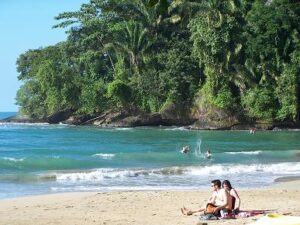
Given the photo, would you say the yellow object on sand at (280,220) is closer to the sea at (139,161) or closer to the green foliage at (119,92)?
the sea at (139,161)

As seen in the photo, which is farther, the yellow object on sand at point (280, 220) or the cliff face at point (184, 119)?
the cliff face at point (184, 119)

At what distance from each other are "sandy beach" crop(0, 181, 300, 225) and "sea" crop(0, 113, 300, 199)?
6.63ft

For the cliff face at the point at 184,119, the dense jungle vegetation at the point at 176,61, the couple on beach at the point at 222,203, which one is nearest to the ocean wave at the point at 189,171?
the couple on beach at the point at 222,203

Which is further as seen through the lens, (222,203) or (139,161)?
(139,161)

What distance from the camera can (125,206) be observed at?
46.0 ft

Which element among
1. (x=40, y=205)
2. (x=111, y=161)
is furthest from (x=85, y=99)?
(x=40, y=205)

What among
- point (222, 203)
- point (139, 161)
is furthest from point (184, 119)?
point (222, 203)

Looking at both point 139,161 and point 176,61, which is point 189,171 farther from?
point 176,61

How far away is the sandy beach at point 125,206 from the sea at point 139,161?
79.6 inches

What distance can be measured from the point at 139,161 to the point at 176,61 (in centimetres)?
2795

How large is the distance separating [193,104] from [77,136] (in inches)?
569

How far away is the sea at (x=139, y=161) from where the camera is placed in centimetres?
1972

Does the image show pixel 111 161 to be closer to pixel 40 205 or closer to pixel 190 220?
pixel 40 205

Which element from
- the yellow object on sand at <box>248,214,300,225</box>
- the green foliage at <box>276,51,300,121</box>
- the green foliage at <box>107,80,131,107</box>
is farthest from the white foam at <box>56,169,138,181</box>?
the green foliage at <box>107,80,131,107</box>
